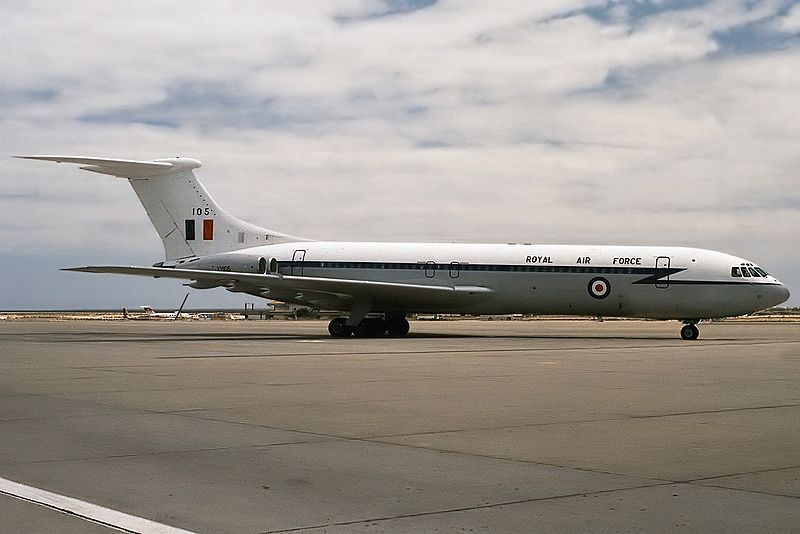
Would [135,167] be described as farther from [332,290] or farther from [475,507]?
[475,507]

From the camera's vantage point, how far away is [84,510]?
5.94 m

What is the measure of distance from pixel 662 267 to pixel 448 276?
6778mm

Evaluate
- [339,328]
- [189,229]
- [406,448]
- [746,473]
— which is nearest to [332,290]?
[339,328]

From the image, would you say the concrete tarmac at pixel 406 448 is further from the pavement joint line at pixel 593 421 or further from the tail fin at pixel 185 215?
the tail fin at pixel 185 215

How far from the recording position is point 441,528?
5633 millimetres

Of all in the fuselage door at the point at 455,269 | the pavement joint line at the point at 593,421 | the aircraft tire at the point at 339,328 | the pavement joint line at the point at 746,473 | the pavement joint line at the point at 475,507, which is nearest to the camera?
the pavement joint line at the point at 475,507

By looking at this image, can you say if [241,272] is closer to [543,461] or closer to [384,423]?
[384,423]

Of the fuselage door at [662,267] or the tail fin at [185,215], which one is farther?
the tail fin at [185,215]

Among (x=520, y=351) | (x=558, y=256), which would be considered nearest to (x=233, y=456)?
(x=520, y=351)

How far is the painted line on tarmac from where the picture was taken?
5.55 m

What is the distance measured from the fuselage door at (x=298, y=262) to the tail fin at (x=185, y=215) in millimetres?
1359

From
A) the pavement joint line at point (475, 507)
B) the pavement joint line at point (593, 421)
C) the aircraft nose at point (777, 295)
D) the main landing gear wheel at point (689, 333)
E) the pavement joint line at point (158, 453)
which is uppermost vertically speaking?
the aircraft nose at point (777, 295)

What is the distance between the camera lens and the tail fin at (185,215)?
3569 cm

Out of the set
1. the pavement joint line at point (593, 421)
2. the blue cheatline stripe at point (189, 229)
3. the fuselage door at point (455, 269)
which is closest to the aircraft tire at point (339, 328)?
the fuselage door at point (455, 269)
